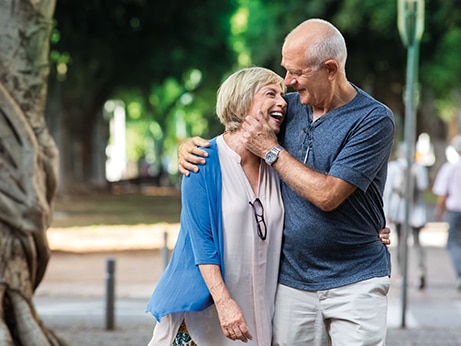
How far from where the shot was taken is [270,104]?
16.3 ft

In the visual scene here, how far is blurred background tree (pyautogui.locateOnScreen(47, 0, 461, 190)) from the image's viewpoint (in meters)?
29.0

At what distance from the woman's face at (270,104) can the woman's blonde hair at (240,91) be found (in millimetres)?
18

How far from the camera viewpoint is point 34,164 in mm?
8570

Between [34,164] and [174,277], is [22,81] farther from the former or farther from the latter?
[174,277]

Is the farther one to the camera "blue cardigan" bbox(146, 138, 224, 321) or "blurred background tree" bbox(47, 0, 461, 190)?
"blurred background tree" bbox(47, 0, 461, 190)

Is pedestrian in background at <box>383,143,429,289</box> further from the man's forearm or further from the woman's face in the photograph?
the man's forearm

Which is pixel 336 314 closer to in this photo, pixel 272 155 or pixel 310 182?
pixel 310 182

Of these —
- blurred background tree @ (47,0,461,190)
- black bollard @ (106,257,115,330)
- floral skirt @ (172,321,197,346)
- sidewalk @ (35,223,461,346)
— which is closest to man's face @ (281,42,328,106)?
floral skirt @ (172,321,197,346)

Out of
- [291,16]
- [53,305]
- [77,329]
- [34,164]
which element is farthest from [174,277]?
[291,16]

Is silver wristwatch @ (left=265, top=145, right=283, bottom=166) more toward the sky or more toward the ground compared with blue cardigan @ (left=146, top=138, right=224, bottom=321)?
more toward the sky

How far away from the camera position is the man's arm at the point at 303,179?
15.8 ft

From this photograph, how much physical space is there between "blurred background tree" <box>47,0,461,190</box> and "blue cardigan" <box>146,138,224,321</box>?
21.0 meters

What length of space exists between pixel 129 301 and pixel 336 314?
8848 mm

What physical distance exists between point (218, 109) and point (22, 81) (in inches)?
157
